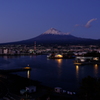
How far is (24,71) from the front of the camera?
17.2 ft

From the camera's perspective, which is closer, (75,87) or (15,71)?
(75,87)

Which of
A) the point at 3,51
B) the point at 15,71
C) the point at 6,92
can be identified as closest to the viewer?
the point at 6,92

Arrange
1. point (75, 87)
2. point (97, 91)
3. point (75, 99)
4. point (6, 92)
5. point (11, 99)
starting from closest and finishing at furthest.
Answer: point (97, 91) < point (11, 99) < point (75, 99) < point (6, 92) < point (75, 87)

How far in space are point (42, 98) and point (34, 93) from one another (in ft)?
1.16

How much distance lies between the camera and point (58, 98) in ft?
7.11

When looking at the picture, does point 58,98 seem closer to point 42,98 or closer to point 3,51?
point 42,98

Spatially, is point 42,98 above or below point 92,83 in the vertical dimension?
below

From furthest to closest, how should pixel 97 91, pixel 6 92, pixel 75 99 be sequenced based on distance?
pixel 6 92, pixel 75 99, pixel 97 91

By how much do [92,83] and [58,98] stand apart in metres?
0.43

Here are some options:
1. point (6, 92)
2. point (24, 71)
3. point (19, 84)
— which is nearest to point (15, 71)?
point (24, 71)

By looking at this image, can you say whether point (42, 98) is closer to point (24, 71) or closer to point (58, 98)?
point (58, 98)

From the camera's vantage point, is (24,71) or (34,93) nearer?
(34,93)

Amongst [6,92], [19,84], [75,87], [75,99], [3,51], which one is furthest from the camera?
[3,51]

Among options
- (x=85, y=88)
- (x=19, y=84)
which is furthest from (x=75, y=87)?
(x=85, y=88)
